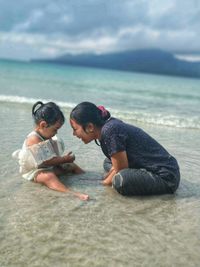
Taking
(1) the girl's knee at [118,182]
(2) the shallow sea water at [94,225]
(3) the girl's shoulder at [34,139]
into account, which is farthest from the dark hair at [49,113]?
(1) the girl's knee at [118,182]

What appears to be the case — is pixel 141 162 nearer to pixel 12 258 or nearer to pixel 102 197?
pixel 102 197

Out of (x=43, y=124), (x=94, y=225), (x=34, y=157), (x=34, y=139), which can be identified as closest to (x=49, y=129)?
(x=43, y=124)

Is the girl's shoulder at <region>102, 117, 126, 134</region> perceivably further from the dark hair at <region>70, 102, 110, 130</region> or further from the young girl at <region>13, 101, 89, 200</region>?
the young girl at <region>13, 101, 89, 200</region>

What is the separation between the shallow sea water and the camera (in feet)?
9.39

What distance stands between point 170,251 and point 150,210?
3.02 ft

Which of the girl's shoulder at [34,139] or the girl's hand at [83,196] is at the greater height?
the girl's shoulder at [34,139]

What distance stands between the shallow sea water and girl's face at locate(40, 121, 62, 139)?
0.60 meters

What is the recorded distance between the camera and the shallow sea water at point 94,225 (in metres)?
2.86

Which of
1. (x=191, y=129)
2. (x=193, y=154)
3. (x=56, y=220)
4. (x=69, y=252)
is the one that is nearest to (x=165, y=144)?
(x=193, y=154)

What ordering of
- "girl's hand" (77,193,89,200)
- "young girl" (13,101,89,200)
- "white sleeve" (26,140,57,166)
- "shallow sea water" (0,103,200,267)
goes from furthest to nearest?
"white sleeve" (26,140,57,166)
"young girl" (13,101,89,200)
"girl's hand" (77,193,89,200)
"shallow sea water" (0,103,200,267)

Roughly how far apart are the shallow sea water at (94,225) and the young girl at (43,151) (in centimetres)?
14

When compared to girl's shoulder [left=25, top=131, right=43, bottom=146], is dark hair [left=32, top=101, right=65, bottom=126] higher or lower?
higher

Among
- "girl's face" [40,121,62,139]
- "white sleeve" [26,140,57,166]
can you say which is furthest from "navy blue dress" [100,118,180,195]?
"white sleeve" [26,140,57,166]

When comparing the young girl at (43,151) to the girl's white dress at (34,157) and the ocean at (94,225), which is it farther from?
the ocean at (94,225)
